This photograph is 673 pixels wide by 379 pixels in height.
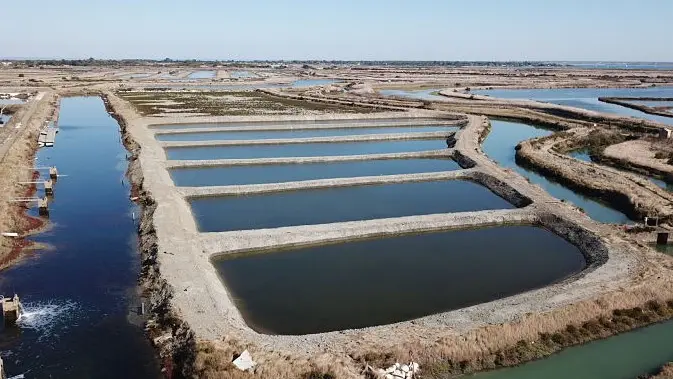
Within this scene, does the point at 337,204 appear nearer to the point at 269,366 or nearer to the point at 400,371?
the point at 400,371

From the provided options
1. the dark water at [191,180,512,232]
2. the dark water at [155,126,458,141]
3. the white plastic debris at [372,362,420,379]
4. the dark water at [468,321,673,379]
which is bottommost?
the dark water at [468,321,673,379]

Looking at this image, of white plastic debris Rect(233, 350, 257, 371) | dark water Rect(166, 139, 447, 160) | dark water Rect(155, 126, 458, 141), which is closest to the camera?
white plastic debris Rect(233, 350, 257, 371)

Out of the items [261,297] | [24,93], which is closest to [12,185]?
[261,297]

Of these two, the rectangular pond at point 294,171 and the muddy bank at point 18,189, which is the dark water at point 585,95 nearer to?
the rectangular pond at point 294,171

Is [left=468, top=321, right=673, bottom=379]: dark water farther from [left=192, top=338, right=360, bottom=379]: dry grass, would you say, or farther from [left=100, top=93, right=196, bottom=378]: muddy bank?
[left=100, top=93, right=196, bottom=378]: muddy bank

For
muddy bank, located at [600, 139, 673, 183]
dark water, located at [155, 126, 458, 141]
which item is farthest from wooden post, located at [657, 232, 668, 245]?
dark water, located at [155, 126, 458, 141]

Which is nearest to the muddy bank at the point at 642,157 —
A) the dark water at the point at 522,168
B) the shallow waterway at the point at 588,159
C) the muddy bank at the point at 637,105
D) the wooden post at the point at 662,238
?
the shallow waterway at the point at 588,159
